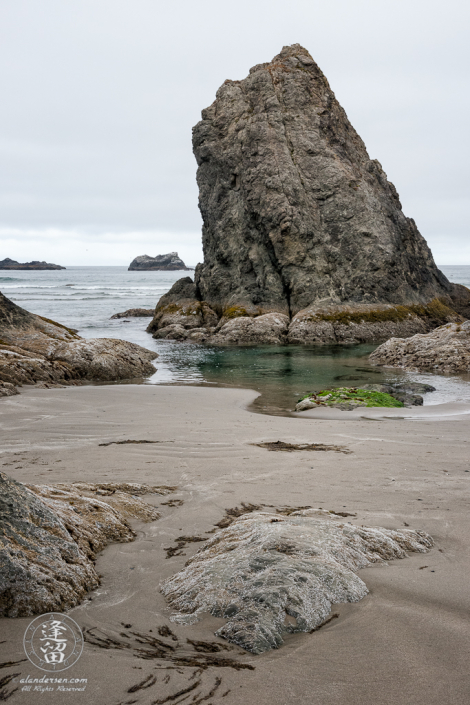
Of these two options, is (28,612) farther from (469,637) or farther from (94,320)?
(94,320)

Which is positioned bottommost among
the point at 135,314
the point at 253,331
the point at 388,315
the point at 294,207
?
the point at 253,331

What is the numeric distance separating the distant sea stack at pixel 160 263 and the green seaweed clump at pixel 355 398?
152 m

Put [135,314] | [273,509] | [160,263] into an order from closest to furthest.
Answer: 1. [273,509]
2. [135,314]
3. [160,263]

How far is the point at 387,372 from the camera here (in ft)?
56.9

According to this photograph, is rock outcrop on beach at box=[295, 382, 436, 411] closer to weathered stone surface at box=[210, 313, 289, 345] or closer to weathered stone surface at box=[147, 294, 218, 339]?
weathered stone surface at box=[210, 313, 289, 345]

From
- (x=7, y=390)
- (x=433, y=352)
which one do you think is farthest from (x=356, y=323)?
(x=7, y=390)

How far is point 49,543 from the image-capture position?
2859 millimetres

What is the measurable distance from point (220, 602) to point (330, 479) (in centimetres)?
277

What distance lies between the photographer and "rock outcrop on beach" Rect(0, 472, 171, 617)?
2.53 m

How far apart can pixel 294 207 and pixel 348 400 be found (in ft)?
77.0

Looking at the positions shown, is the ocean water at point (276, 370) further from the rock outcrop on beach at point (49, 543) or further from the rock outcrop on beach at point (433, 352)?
the rock outcrop on beach at point (49, 543)

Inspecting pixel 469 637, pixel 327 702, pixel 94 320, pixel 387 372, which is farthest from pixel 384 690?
pixel 94 320

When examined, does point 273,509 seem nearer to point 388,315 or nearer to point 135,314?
point 388,315

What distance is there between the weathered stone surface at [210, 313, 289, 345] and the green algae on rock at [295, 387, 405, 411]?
16098mm
